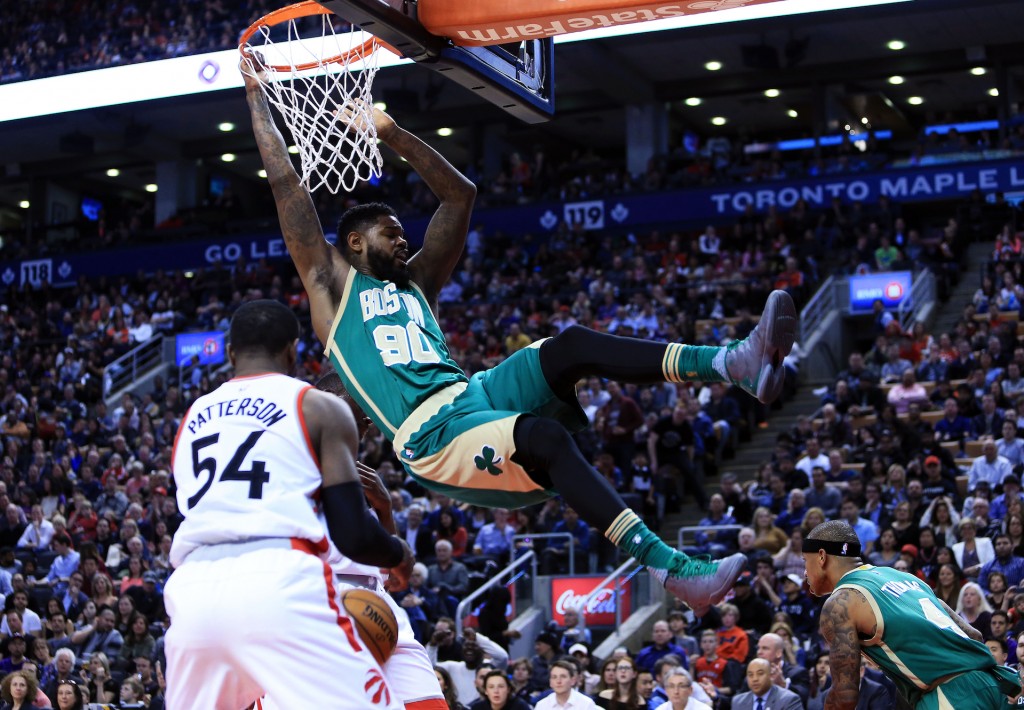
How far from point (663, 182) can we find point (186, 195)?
11968 mm

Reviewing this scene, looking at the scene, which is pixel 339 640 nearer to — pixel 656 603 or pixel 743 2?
pixel 743 2

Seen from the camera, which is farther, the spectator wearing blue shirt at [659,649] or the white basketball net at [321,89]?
the spectator wearing blue shirt at [659,649]

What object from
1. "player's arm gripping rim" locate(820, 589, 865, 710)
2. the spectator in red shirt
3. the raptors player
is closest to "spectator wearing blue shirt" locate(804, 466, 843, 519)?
the spectator in red shirt

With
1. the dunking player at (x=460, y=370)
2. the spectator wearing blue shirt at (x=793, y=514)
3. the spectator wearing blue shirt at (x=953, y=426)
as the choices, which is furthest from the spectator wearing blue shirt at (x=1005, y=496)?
the dunking player at (x=460, y=370)

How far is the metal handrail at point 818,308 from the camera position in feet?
70.2

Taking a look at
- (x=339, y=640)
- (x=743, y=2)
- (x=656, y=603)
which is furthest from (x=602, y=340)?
(x=656, y=603)

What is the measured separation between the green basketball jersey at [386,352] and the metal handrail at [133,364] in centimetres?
2064

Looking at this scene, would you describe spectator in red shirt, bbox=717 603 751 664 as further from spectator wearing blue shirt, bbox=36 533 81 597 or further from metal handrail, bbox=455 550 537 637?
spectator wearing blue shirt, bbox=36 533 81 597

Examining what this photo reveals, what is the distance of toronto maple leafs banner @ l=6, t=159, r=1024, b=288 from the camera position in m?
24.6

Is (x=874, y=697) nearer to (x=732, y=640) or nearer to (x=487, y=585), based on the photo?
(x=732, y=640)

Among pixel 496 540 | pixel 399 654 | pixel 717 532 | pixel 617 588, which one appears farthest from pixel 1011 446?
pixel 399 654

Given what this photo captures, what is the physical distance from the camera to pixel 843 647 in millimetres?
6457

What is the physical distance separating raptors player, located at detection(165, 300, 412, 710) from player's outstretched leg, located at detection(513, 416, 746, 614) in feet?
3.24

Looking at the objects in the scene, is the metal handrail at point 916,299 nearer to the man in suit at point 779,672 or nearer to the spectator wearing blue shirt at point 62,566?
the man in suit at point 779,672
